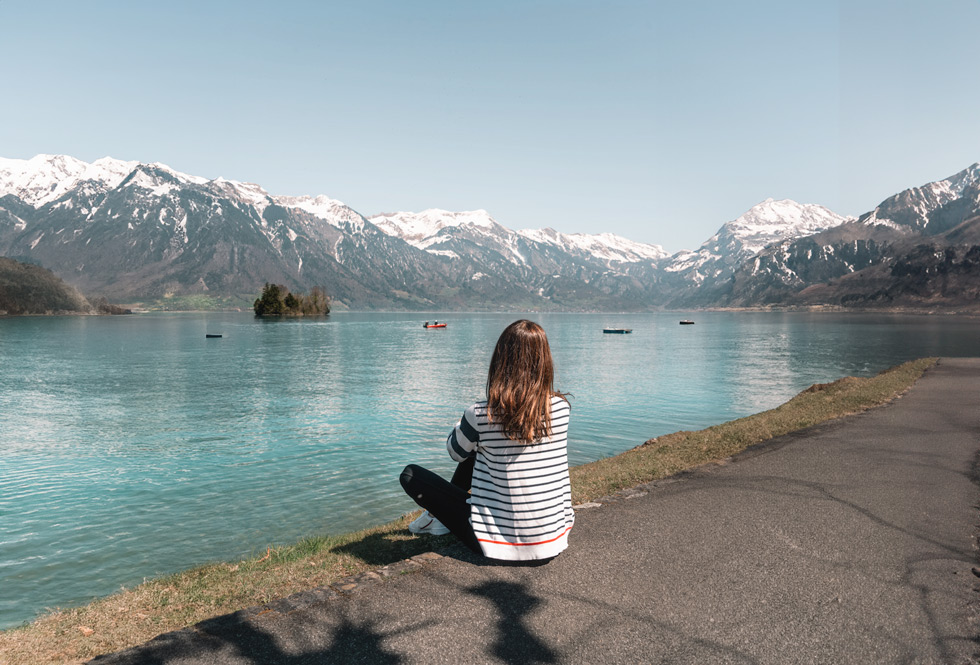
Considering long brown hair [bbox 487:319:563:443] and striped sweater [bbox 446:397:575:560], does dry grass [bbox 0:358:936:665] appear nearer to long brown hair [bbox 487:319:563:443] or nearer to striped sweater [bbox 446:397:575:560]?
striped sweater [bbox 446:397:575:560]

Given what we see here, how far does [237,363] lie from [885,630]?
284ft

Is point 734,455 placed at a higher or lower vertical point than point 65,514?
higher

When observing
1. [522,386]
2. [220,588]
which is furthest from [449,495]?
[220,588]

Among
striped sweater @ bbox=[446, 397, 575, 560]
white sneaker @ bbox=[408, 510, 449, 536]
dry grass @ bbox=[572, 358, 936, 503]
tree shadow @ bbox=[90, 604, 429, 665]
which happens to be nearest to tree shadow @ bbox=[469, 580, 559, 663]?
striped sweater @ bbox=[446, 397, 575, 560]

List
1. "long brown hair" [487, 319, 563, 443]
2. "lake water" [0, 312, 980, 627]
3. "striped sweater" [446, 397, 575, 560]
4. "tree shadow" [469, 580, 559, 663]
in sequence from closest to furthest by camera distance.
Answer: "tree shadow" [469, 580, 559, 663] → "long brown hair" [487, 319, 563, 443] → "striped sweater" [446, 397, 575, 560] → "lake water" [0, 312, 980, 627]

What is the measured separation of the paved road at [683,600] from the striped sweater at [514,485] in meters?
0.57

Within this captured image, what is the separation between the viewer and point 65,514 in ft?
69.1

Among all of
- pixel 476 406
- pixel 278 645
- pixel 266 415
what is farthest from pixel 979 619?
pixel 266 415

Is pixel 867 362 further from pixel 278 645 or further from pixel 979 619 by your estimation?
pixel 278 645

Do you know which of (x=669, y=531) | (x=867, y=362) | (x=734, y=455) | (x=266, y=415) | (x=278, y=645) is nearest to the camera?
(x=278, y=645)

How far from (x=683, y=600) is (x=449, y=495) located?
3.29 m

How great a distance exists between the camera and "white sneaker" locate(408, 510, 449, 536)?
9711mm

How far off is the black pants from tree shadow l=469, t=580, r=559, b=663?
1.98ft

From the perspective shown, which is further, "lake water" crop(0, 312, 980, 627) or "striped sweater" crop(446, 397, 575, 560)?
"lake water" crop(0, 312, 980, 627)
